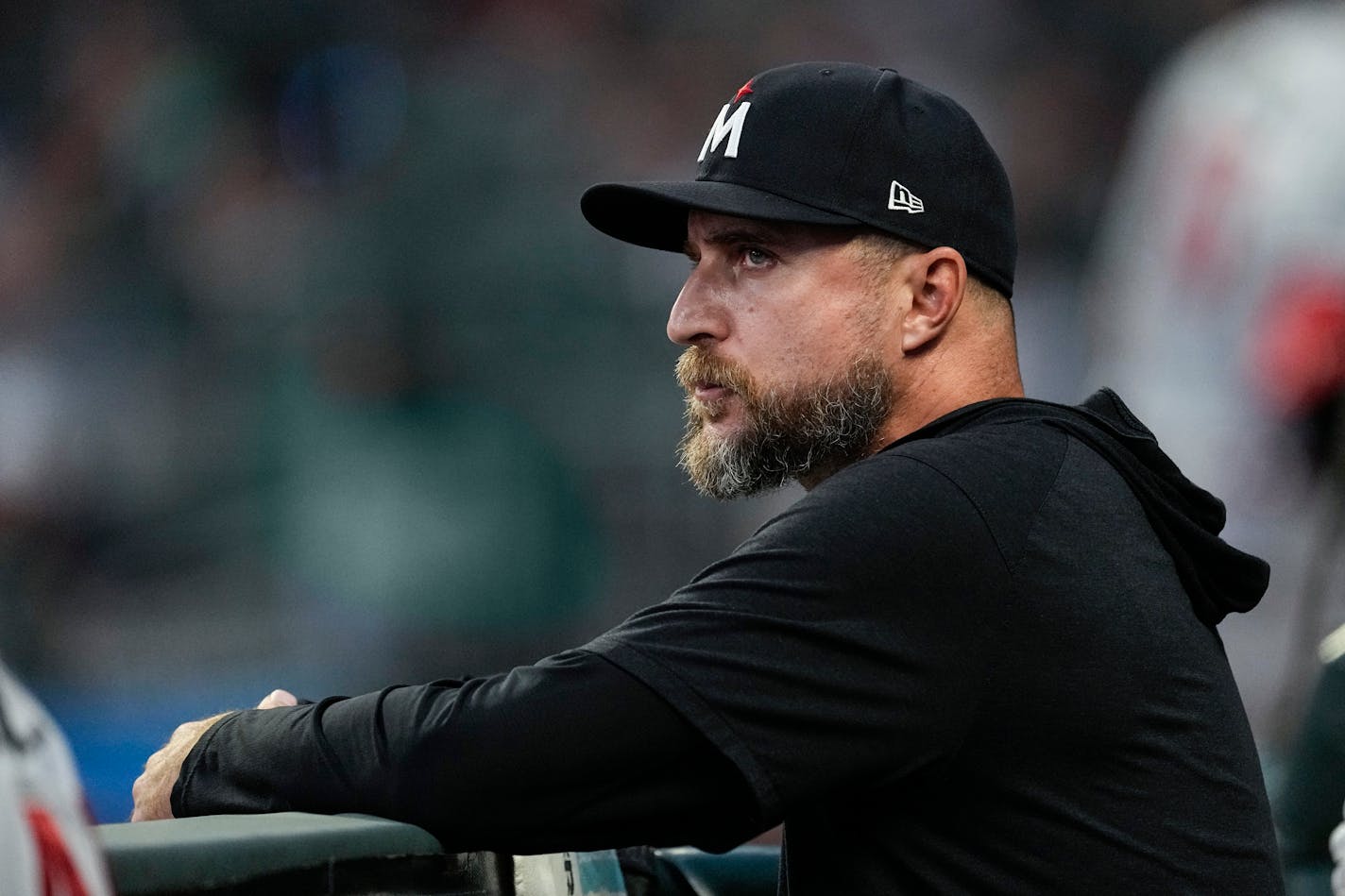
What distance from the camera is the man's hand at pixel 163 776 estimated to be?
1.64m

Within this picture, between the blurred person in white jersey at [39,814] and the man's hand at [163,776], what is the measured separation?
1.87ft

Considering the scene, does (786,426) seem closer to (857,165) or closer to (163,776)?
(857,165)

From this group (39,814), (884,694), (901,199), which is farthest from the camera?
(901,199)

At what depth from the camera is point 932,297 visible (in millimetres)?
1900

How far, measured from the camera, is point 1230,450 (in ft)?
16.2

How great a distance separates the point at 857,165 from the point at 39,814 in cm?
114

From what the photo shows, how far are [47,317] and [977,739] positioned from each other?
5282 millimetres

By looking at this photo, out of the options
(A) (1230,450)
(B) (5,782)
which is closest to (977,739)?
(B) (5,782)

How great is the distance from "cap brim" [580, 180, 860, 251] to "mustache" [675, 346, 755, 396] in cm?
17

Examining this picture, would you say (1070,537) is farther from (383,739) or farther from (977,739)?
(383,739)

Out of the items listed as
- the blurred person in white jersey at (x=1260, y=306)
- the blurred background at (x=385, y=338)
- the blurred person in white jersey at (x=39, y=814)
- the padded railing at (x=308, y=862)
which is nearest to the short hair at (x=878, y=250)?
the padded railing at (x=308, y=862)

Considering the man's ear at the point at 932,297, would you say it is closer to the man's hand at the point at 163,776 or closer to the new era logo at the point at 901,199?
the new era logo at the point at 901,199

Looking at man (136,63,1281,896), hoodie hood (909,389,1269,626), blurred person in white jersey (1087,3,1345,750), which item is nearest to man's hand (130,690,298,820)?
man (136,63,1281,896)

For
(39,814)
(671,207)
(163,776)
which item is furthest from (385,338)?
(39,814)
